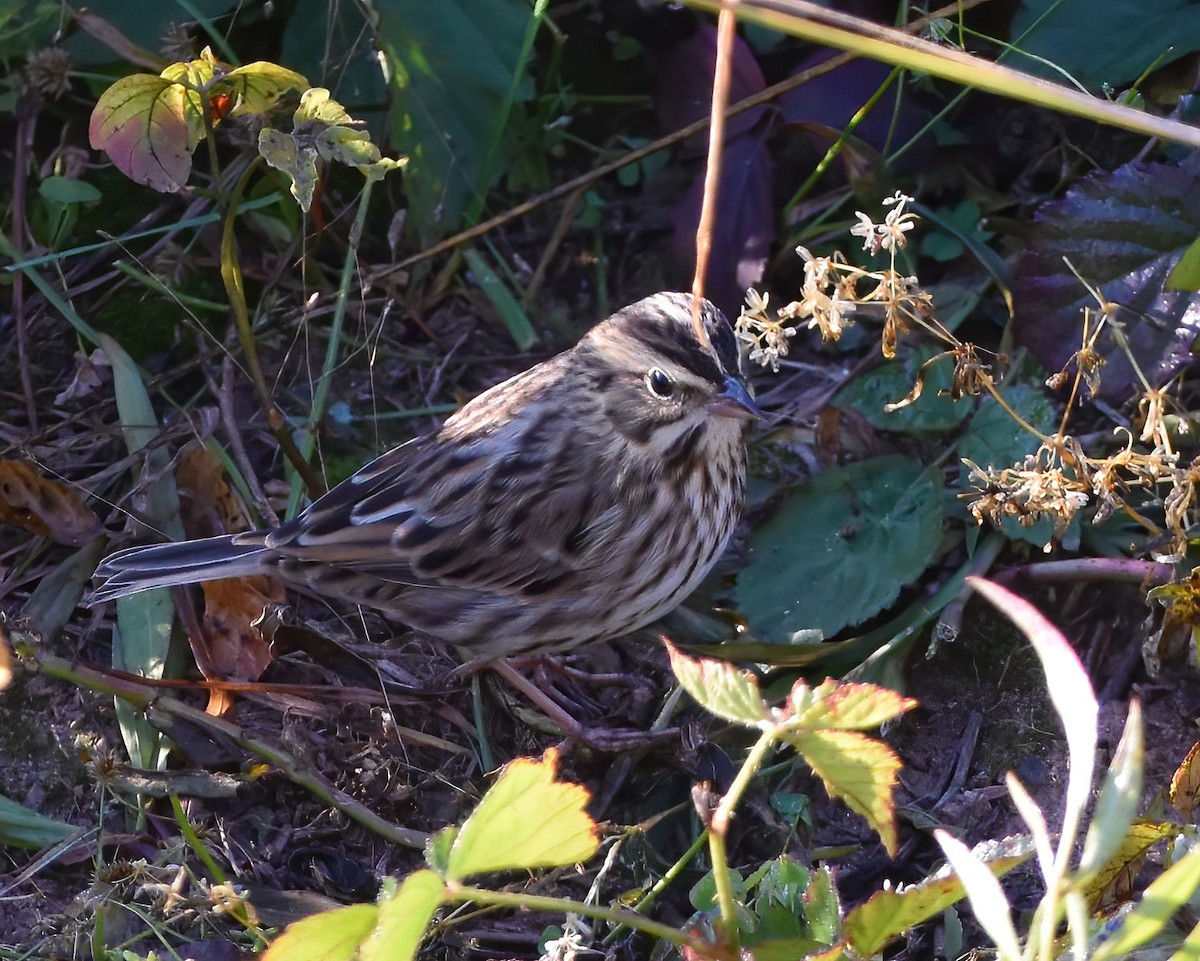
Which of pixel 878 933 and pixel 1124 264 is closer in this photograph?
pixel 878 933

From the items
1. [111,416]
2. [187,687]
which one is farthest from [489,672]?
[111,416]

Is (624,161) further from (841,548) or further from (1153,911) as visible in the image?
(1153,911)

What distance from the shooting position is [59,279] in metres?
4.19

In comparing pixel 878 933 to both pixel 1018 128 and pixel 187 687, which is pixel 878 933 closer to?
pixel 187 687

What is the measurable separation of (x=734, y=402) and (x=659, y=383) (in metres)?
0.27

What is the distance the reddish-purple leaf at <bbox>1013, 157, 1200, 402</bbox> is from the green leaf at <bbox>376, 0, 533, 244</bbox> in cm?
164

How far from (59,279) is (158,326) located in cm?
32

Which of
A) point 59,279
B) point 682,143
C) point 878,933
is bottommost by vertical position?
point 878,933

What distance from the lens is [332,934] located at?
6.47 feet

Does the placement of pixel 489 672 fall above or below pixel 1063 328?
below

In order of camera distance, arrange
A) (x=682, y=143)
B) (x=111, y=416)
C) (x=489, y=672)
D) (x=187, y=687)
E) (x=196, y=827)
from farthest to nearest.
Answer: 1. (x=682, y=143)
2. (x=111, y=416)
3. (x=489, y=672)
4. (x=187, y=687)
5. (x=196, y=827)

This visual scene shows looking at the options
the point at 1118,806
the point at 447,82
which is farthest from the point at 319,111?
the point at 1118,806

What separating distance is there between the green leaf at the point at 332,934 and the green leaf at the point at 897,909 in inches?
30.2

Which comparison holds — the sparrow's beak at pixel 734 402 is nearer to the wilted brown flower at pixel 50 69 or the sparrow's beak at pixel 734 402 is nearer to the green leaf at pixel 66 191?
the green leaf at pixel 66 191
